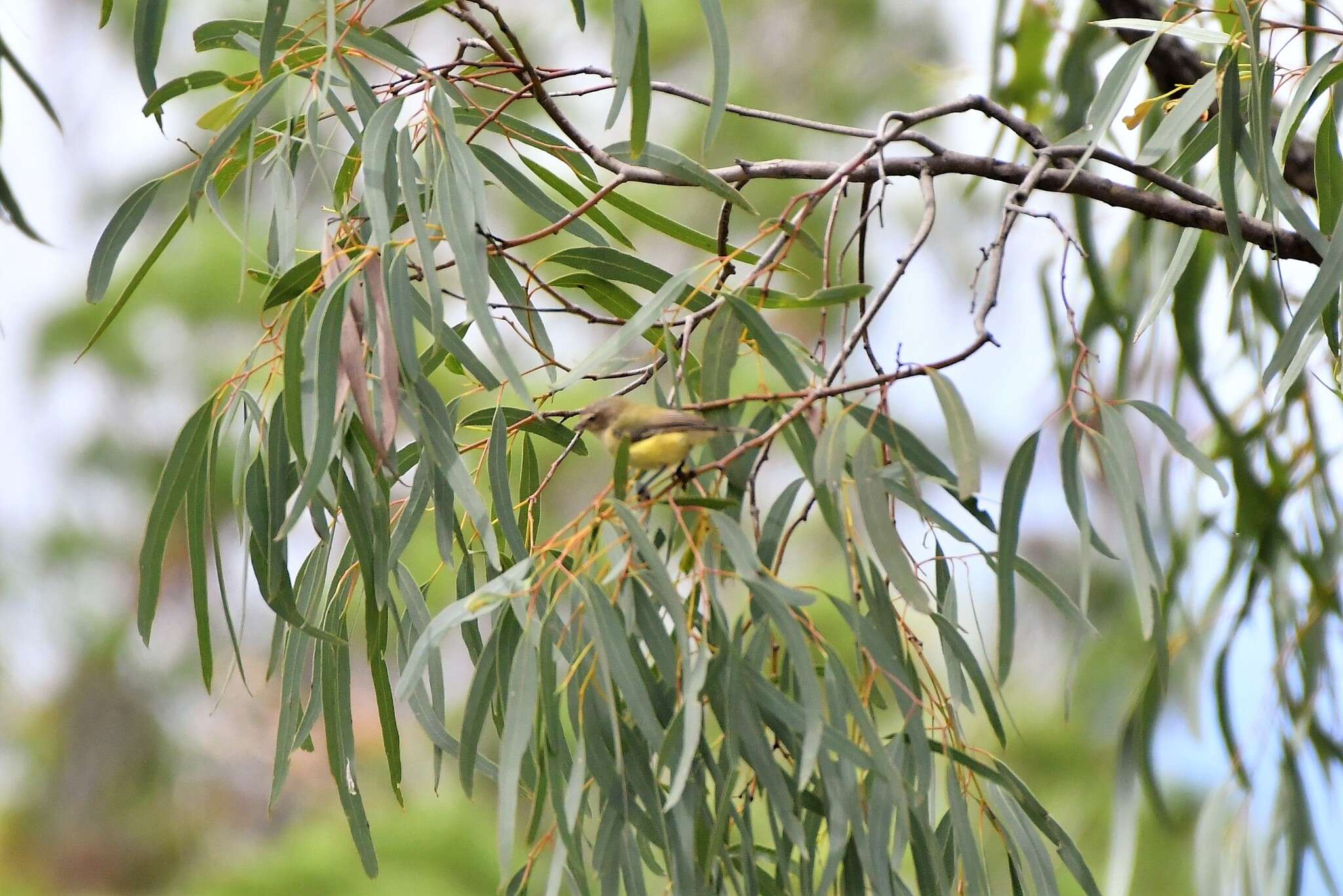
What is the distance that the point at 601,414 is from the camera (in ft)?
3.02

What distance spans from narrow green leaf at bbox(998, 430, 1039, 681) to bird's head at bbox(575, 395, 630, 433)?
270 millimetres

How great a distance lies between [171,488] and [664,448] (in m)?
0.37

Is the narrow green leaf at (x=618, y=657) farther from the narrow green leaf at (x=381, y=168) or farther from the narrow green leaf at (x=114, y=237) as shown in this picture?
the narrow green leaf at (x=114, y=237)

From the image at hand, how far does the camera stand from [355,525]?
814 mm

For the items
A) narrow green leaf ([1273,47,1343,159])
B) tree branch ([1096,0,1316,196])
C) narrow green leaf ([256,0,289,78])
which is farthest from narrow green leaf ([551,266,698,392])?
tree branch ([1096,0,1316,196])

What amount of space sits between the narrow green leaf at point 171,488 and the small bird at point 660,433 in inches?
11.6

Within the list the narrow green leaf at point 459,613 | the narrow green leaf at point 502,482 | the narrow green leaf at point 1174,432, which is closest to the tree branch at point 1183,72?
the narrow green leaf at point 1174,432

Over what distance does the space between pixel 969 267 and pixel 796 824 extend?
5.13 m

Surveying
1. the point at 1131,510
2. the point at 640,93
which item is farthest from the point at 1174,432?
the point at 640,93

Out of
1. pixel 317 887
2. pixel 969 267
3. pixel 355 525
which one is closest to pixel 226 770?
pixel 317 887

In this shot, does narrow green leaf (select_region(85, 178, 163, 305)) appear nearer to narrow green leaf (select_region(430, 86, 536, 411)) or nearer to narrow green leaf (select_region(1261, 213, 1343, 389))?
narrow green leaf (select_region(430, 86, 536, 411))

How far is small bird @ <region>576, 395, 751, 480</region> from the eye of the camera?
80cm

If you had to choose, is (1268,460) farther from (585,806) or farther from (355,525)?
(355,525)

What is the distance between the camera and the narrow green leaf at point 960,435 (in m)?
0.67
